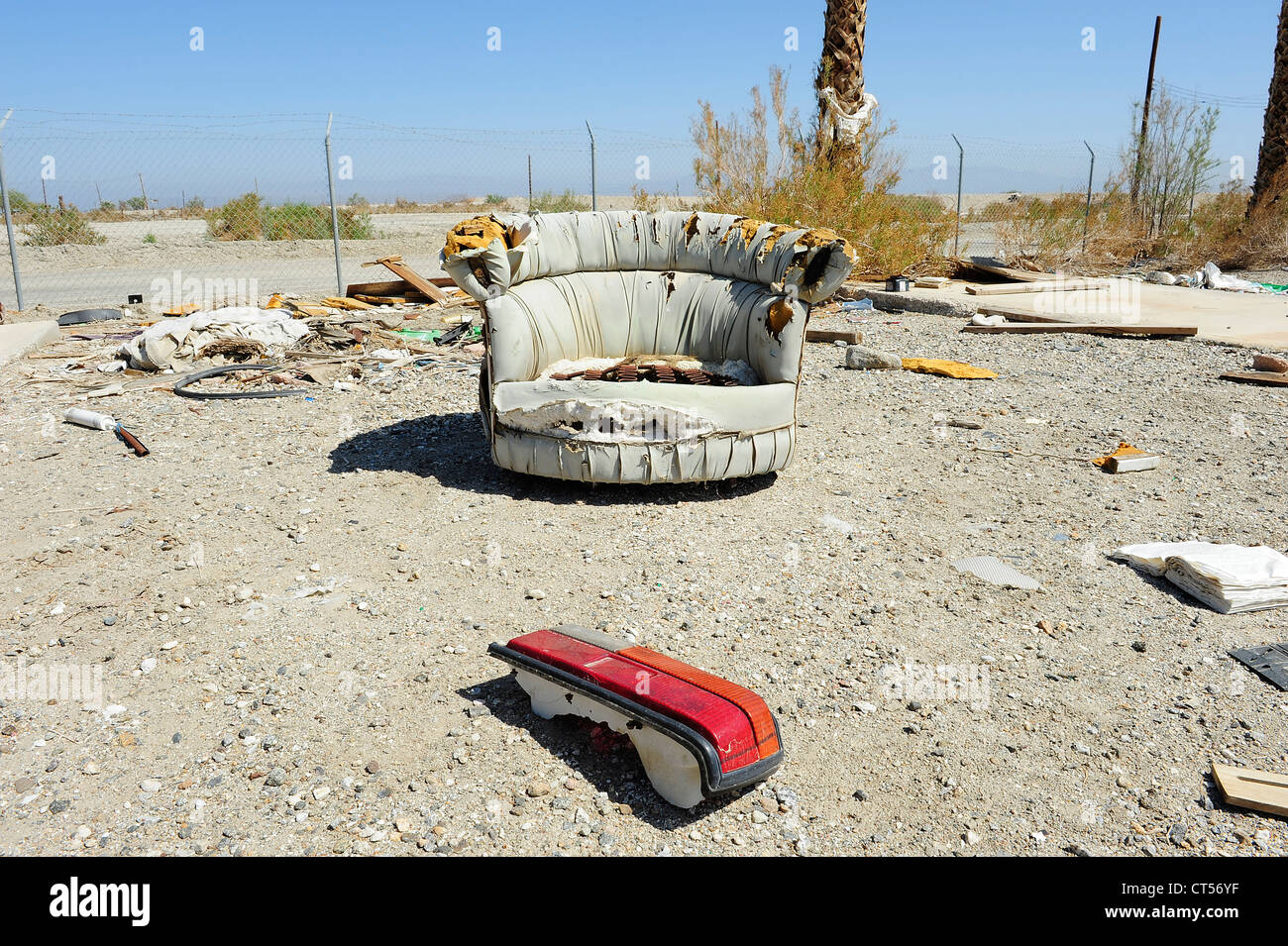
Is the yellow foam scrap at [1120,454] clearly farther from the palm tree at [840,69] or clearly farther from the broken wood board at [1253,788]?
the palm tree at [840,69]

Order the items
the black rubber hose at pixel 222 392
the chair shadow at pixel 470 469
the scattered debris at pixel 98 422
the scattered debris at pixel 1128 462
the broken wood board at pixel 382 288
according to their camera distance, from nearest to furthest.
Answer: the chair shadow at pixel 470 469 → the scattered debris at pixel 1128 462 → the scattered debris at pixel 98 422 → the black rubber hose at pixel 222 392 → the broken wood board at pixel 382 288

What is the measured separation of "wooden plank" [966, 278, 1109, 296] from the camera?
10.1 metres

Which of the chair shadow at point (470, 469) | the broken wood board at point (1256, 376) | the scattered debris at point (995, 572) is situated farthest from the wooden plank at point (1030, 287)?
the scattered debris at point (995, 572)

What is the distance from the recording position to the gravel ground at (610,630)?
215cm

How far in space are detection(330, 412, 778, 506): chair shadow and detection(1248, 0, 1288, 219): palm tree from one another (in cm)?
1274

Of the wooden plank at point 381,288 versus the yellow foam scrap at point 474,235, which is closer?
the yellow foam scrap at point 474,235

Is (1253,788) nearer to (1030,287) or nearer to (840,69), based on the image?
(1030,287)

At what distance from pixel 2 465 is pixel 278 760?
3.66 metres

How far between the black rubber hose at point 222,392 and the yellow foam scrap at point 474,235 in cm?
263

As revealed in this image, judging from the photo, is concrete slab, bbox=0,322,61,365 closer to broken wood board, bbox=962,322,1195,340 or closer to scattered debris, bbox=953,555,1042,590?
scattered debris, bbox=953,555,1042,590

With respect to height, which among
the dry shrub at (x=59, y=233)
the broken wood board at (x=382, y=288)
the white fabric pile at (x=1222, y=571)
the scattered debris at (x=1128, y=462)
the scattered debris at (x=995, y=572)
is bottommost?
the scattered debris at (x=995, y=572)

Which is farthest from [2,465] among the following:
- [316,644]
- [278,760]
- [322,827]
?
[322,827]

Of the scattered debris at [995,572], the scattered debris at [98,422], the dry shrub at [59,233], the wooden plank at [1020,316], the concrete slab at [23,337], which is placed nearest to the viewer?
the scattered debris at [995,572]

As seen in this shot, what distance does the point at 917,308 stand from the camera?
9.55 metres
